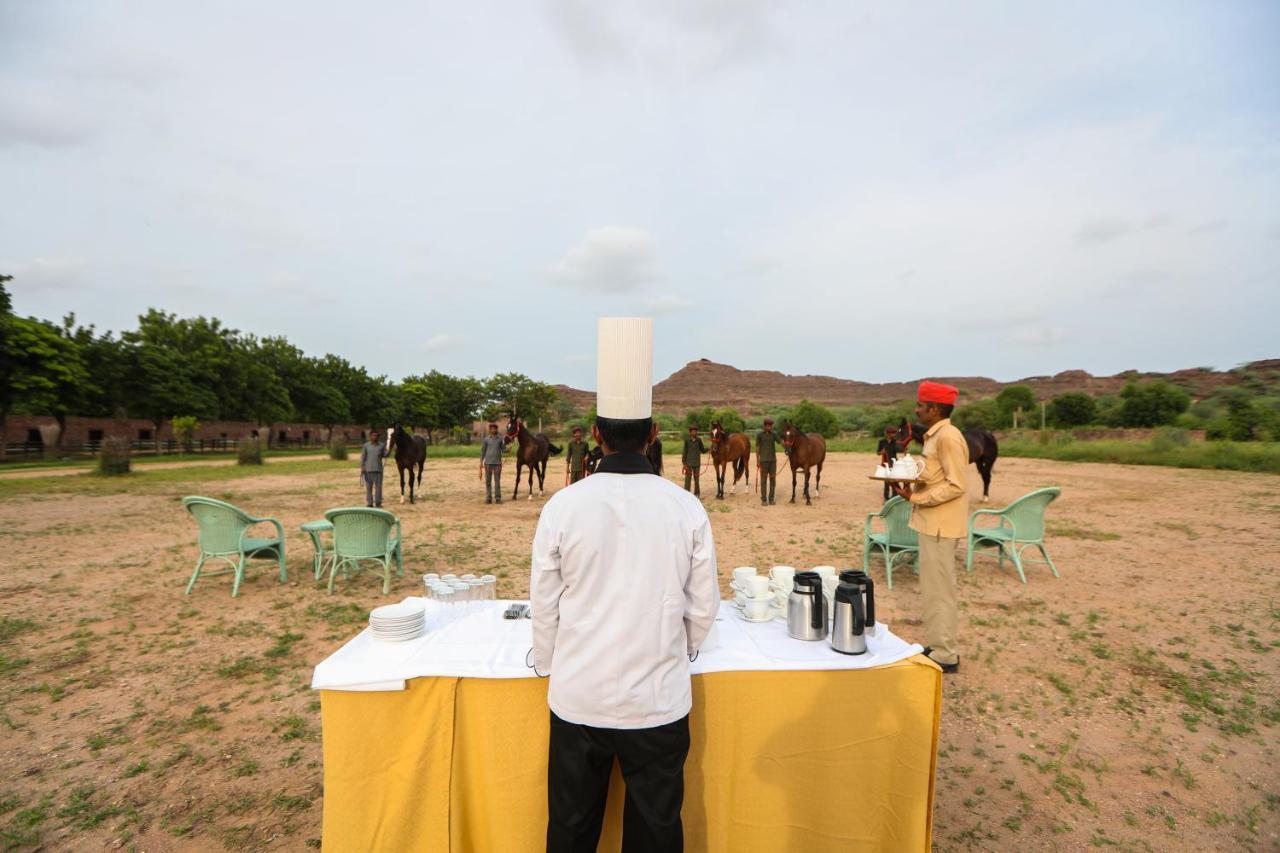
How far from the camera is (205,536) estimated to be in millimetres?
5914

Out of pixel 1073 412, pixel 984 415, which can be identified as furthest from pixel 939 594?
pixel 984 415

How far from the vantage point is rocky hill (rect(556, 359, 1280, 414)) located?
3061 inches

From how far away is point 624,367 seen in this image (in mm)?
1922

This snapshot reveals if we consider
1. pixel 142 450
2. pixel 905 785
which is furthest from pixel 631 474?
pixel 142 450

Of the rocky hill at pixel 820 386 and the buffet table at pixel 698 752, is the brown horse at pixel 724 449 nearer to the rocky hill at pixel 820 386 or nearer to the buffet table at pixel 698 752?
the buffet table at pixel 698 752

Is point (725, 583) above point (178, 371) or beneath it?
beneath

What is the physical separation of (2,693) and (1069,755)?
719cm

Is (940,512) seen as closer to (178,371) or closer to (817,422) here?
(178,371)

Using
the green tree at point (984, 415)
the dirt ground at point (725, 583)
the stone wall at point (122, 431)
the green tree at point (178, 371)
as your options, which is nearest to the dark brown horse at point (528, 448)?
the dirt ground at point (725, 583)

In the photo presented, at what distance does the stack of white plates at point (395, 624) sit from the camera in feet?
7.86

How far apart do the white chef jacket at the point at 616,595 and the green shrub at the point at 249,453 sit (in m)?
27.5

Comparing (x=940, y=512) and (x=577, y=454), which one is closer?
(x=940, y=512)

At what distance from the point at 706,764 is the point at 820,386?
13782 cm

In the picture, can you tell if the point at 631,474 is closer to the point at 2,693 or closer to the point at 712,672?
the point at 712,672
